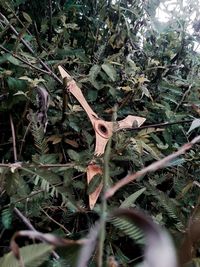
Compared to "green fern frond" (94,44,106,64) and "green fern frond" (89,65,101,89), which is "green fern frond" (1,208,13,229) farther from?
"green fern frond" (94,44,106,64)

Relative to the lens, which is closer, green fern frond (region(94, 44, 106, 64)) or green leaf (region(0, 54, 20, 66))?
green leaf (region(0, 54, 20, 66))

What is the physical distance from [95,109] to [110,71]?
11cm

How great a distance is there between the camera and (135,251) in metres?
0.71

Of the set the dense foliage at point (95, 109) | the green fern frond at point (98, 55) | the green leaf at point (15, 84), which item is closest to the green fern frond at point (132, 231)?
the dense foliage at point (95, 109)

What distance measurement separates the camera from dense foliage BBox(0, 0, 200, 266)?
0.65 m

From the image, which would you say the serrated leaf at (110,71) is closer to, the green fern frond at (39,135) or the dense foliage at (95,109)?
the dense foliage at (95,109)

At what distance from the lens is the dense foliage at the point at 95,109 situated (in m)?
0.65

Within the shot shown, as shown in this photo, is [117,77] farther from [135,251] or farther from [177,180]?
[135,251]

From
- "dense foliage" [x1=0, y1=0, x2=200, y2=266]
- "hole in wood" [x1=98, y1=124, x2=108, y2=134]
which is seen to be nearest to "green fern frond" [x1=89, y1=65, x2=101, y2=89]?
"dense foliage" [x1=0, y1=0, x2=200, y2=266]

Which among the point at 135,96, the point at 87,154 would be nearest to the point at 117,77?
the point at 135,96

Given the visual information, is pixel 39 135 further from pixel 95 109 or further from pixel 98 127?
pixel 95 109

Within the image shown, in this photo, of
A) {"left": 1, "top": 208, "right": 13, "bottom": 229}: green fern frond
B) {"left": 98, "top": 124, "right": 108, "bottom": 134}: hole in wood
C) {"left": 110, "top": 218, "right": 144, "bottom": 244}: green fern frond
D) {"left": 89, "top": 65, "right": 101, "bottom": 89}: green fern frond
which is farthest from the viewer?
{"left": 89, "top": 65, "right": 101, "bottom": 89}: green fern frond

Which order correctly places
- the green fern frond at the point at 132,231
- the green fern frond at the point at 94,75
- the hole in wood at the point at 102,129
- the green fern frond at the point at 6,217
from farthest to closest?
the green fern frond at the point at 94,75 → the hole in wood at the point at 102,129 → the green fern frond at the point at 6,217 → the green fern frond at the point at 132,231

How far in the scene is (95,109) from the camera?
914mm
